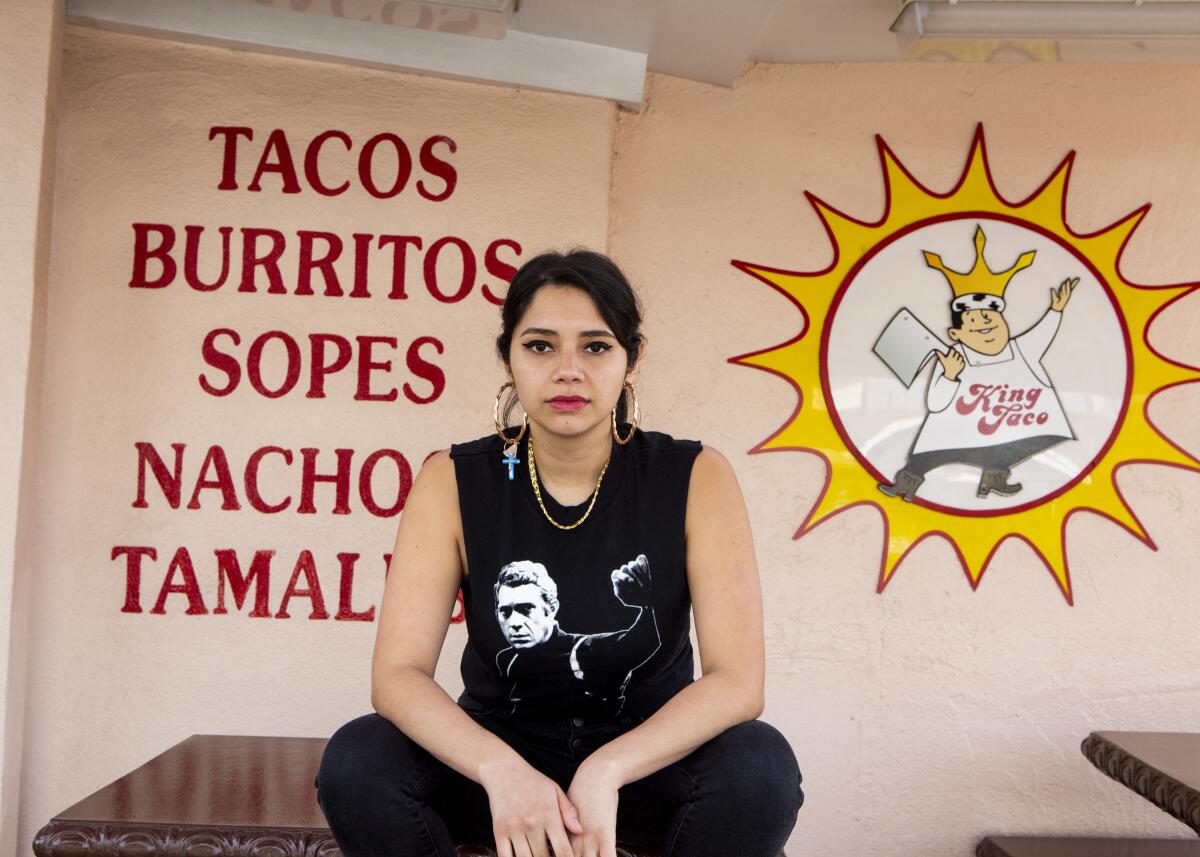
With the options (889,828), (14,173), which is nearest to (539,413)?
(14,173)

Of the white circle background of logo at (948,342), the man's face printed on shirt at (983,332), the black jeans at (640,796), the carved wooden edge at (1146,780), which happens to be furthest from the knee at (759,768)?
the man's face printed on shirt at (983,332)

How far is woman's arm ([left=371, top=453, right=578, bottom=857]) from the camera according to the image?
1.61m

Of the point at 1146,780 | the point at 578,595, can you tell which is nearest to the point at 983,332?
the point at 1146,780

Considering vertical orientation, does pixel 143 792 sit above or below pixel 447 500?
below

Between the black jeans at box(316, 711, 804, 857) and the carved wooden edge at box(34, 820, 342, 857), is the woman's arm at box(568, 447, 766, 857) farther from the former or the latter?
the carved wooden edge at box(34, 820, 342, 857)

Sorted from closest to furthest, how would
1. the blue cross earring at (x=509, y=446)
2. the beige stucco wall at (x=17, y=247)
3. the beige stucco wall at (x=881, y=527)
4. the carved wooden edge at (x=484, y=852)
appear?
the carved wooden edge at (x=484, y=852) → the blue cross earring at (x=509, y=446) → the beige stucco wall at (x=17, y=247) → the beige stucco wall at (x=881, y=527)

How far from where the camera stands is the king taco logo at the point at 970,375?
3.20 metres

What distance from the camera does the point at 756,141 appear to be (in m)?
3.26

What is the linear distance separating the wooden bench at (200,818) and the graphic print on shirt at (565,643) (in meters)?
0.24

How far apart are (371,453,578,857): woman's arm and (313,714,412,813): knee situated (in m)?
0.03

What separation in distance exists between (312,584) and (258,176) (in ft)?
3.36

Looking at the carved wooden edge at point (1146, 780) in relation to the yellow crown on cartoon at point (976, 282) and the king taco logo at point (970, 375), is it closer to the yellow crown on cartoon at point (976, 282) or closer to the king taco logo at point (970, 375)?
the king taco logo at point (970, 375)


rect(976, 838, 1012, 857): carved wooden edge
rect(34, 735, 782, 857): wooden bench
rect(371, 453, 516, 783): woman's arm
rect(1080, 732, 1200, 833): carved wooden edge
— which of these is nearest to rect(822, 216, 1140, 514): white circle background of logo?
rect(1080, 732, 1200, 833): carved wooden edge

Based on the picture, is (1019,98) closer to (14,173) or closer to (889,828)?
(889,828)
